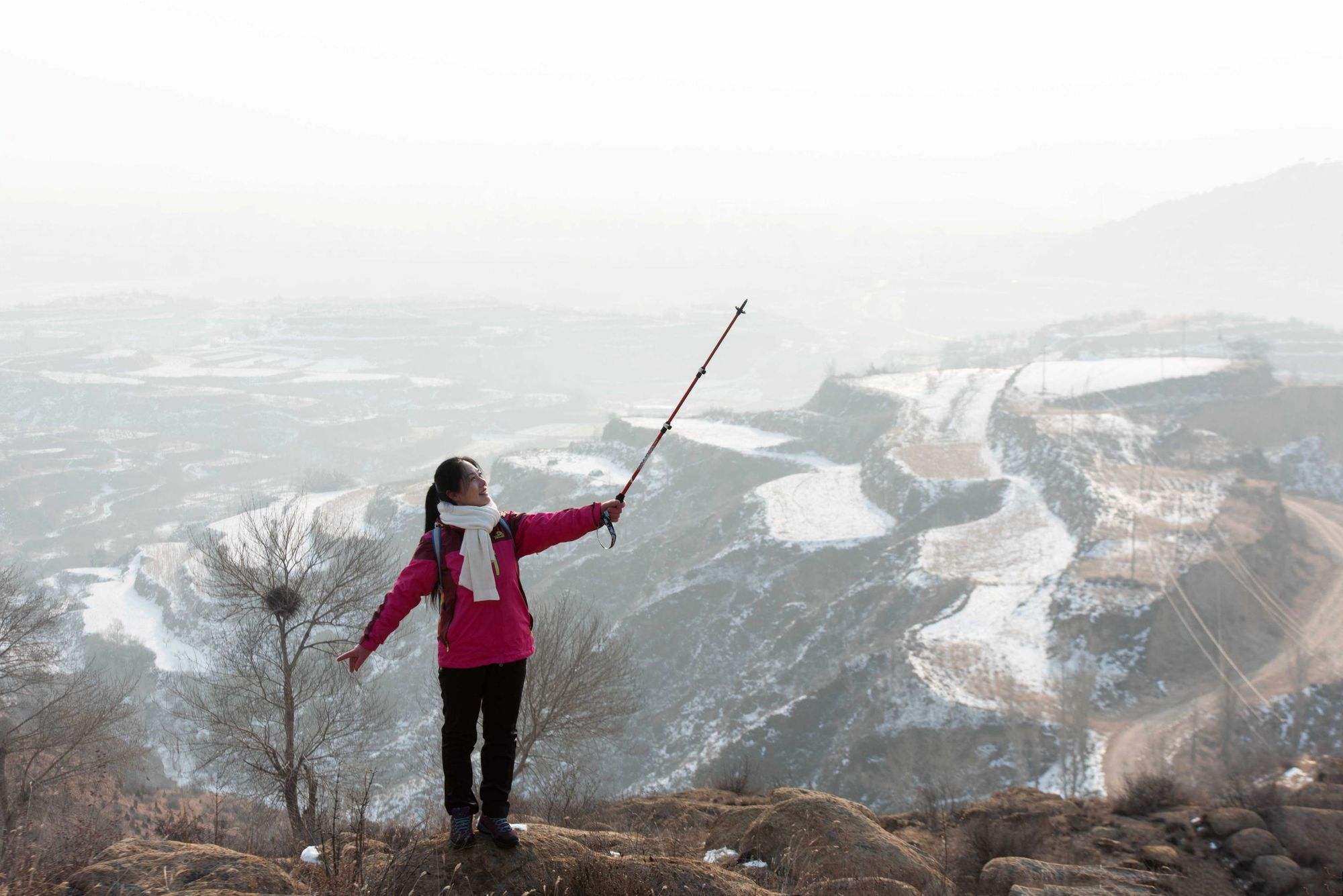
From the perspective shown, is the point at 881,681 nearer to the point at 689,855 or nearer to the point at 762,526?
the point at 762,526

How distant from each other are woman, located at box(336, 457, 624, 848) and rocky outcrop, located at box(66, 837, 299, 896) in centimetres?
123

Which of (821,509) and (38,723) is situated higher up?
(38,723)

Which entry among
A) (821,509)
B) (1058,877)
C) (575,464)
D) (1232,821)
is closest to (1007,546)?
(821,509)

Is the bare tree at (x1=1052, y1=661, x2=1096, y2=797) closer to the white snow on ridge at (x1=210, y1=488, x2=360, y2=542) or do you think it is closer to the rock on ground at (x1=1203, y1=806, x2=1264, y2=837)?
the rock on ground at (x1=1203, y1=806, x2=1264, y2=837)

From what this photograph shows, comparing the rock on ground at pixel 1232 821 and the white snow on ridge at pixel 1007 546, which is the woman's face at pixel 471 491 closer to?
the rock on ground at pixel 1232 821

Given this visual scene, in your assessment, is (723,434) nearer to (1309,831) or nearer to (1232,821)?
(1232,821)

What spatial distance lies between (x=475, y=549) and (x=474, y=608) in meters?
0.39

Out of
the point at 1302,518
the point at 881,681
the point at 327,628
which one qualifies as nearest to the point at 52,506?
the point at 327,628

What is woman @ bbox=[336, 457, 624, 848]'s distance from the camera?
5.36 metres

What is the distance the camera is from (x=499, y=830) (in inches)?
209

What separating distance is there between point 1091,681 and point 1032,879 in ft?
121

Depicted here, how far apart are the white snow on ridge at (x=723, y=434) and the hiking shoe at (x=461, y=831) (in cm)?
7989

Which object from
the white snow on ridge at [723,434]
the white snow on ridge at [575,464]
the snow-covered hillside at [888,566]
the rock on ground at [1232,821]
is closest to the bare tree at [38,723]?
the snow-covered hillside at [888,566]

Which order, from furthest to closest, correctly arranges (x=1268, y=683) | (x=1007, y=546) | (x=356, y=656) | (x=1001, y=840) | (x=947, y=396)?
(x=947, y=396)
(x=1007, y=546)
(x=1268, y=683)
(x=1001, y=840)
(x=356, y=656)
